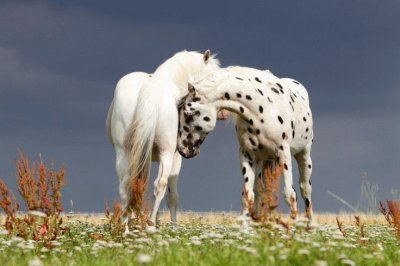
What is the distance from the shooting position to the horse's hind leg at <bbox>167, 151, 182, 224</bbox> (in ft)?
39.9

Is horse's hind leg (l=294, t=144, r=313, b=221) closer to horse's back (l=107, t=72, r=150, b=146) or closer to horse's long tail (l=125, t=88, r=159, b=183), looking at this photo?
Result: horse's long tail (l=125, t=88, r=159, b=183)

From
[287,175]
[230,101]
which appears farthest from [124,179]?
[287,175]

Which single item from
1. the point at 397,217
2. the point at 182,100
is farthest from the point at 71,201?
the point at 397,217

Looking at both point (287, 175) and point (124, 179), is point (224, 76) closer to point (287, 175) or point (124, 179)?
point (287, 175)

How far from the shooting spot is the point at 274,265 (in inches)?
247

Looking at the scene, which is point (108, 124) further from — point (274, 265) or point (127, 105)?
point (274, 265)

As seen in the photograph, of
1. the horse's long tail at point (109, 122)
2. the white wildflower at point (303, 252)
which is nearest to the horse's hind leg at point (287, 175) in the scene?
the horse's long tail at point (109, 122)

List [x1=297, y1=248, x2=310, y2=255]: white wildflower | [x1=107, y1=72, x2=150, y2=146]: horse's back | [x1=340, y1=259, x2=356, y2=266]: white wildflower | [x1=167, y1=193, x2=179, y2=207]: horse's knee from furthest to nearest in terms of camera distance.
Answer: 1. [x1=167, y1=193, x2=179, y2=207]: horse's knee
2. [x1=107, y1=72, x2=150, y2=146]: horse's back
3. [x1=297, y1=248, x2=310, y2=255]: white wildflower
4. [x1=340, y1=259, x2=356, y2=266]: white wildflower

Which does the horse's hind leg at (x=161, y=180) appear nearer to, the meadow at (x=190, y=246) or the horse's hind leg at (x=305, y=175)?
the meadow at (x=190, y=246)

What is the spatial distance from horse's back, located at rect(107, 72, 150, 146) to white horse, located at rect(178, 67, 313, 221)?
114 centimetres

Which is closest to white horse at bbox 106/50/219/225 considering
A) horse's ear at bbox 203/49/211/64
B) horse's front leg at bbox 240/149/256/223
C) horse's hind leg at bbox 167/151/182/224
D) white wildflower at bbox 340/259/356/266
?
horse's ear at bbox 203/49/211/64

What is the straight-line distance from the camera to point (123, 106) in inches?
455

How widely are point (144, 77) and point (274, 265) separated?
264 inches

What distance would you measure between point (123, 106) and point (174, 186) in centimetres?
210
